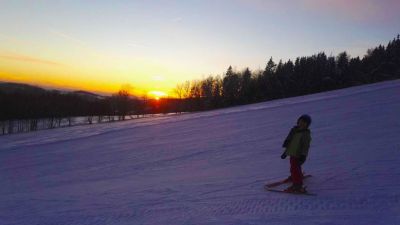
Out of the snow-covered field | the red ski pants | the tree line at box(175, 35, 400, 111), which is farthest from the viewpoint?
the tree line at box(175, 35, 400, 111)

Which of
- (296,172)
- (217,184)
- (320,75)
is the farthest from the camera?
(320,75)

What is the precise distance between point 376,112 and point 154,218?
18.1 m

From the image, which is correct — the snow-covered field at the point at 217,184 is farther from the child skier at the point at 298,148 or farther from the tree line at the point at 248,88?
the tree line at the point at 248,88

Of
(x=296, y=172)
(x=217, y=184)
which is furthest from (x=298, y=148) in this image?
(x=217, y=184)

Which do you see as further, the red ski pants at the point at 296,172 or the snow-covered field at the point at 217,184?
the red ski pants at the point at 296,172

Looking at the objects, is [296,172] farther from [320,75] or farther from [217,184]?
[320,75]

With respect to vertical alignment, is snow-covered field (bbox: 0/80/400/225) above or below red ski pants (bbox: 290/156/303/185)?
below

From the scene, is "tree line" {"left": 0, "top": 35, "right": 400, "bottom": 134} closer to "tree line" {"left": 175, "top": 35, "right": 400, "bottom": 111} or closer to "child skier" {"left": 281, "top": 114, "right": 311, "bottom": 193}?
"tree line" {"left": 175, "top": 35, "right": 400, "bottom": 111}

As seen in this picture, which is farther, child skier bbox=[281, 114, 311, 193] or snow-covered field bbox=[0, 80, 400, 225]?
child skier bbox=[281, 114, 311, 193]

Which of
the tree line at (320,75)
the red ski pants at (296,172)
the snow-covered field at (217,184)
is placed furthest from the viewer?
the tree line at (320,75)

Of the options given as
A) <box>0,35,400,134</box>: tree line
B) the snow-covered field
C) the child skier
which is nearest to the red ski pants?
the child skier

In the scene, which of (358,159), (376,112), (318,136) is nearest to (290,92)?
(376,112)

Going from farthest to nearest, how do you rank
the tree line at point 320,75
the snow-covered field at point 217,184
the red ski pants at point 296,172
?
1. the tree line at point 320,75
2. the red ski pants at point 296,172
3. the snow-covered field at point 217,184

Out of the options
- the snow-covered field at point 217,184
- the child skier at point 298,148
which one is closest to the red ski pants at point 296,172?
the child skier at point 298,148
